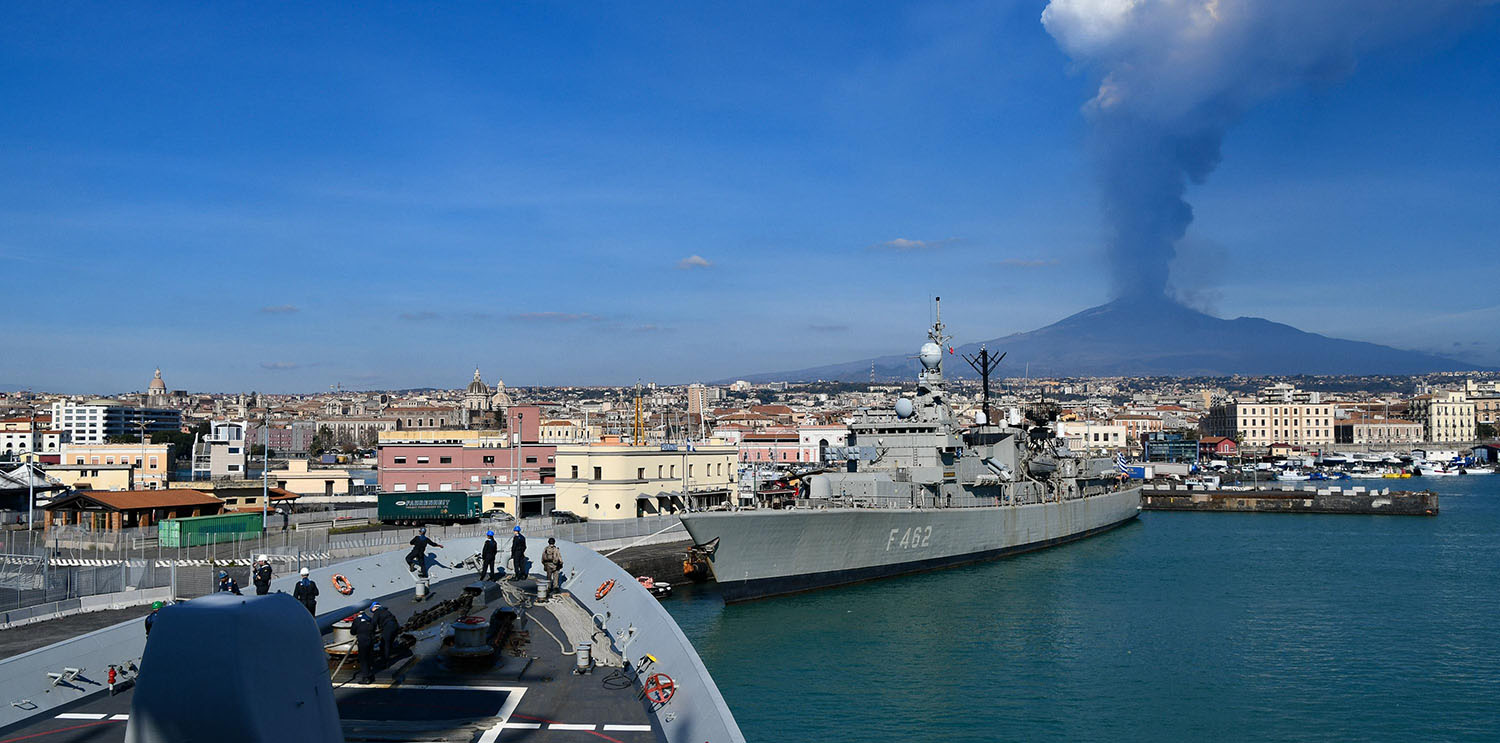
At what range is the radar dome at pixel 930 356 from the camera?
124ft

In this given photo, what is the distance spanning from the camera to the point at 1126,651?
2206 centimetres

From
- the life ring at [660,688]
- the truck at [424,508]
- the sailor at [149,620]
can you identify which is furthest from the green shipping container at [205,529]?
the life ring at [660,688]

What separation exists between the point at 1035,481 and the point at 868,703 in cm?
2399

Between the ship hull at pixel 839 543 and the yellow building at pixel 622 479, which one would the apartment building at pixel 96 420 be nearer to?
the yellow building at pixel 622 479

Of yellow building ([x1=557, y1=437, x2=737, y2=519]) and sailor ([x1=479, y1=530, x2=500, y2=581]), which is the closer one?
sailor ([x1=479, y1=530, x2=500, y2=581])

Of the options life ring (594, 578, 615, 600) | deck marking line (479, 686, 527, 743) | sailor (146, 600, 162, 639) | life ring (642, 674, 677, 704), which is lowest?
deck marking line (479, 686, 527, 743)

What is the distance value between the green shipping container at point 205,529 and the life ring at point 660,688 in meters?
24.0

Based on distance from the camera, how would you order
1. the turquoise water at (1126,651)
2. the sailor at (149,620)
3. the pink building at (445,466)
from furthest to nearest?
the pink building at (445,466) < the turquoise water at (1126,651) < the sailor at (149,620)

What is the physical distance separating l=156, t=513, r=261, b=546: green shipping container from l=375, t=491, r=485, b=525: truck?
7317mm

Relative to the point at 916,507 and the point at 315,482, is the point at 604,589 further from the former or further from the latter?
the point at 315,482

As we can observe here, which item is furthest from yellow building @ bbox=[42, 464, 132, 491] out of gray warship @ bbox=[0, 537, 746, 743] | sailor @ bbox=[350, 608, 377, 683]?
sailor @ bbox=[350, 608, 377, 683]

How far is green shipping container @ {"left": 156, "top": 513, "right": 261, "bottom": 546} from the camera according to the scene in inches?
1107

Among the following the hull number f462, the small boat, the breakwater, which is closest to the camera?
the small boat

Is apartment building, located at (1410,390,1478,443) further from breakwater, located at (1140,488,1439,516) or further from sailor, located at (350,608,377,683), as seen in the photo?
sailor, located at (350,608,377,683)
